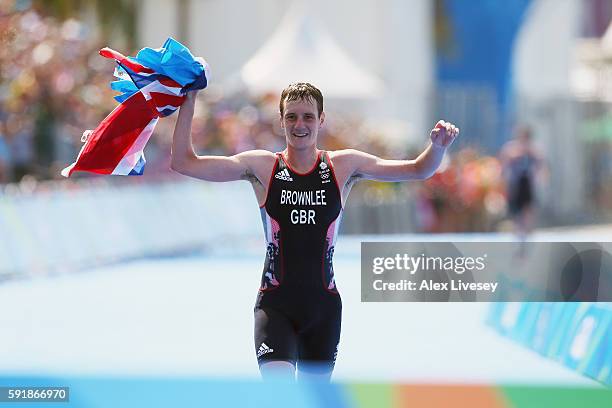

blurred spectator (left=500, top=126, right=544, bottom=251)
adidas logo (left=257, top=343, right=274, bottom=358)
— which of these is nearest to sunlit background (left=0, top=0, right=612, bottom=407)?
adidas logo (left=257, top=343, right=274, bottom=358)

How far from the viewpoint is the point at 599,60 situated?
4528cm

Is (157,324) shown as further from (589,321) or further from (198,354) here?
(589,321)

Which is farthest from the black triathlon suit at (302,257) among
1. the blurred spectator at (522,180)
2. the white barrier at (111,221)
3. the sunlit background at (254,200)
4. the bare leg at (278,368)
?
the blurred spectator at (522,180)

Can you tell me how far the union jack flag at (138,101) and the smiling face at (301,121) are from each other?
1.47 feet

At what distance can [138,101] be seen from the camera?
701 cm

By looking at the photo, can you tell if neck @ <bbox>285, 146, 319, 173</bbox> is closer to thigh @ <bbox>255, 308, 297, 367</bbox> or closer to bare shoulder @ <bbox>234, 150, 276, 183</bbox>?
bare shoulder @ <bbox>234, 150, 276, 183</bbox>

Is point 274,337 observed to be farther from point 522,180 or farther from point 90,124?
point 522,180

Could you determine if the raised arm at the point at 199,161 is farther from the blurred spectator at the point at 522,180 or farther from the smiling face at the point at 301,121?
the blurred spectator at the point at 522,180

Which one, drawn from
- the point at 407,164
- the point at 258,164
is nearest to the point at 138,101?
the point at 258,164

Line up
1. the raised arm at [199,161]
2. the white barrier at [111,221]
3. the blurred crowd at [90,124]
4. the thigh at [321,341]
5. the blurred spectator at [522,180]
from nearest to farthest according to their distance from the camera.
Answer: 1. the raised arm at [199,161]
2. the thigh at [321,341]
3. the white barrier at [111,221]
4. the blurred crowd at [90,124]
5. the blurred spectator at [522,180]

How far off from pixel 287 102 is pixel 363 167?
491mm

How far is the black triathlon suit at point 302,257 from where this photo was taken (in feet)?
21.4

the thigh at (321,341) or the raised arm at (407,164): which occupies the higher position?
the raised arm at (407,164)

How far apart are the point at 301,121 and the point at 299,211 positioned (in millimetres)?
395
